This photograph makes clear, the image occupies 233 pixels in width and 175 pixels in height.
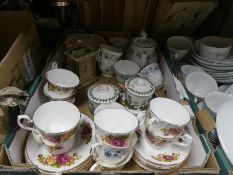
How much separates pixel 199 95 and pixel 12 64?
592 millimetres

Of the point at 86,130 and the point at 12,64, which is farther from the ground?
the point at 12,64

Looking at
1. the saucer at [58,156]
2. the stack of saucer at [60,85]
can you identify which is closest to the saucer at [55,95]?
the stack of saucer at [60,85]

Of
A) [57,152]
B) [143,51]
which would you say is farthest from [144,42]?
[57,152]

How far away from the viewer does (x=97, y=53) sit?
83 centimetres

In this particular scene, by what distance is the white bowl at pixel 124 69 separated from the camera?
82 centimetres

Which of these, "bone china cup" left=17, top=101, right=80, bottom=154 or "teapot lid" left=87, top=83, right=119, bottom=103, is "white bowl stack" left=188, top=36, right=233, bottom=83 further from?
"bone china cup" left=17, top=101, right=80, bottom=154

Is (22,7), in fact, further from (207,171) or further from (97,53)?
(207,171)

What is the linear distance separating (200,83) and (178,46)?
0.17 metres

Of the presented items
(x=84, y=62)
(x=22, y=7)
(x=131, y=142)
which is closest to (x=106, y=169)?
(x=131, y=142)

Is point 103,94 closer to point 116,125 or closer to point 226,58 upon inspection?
point 116,125

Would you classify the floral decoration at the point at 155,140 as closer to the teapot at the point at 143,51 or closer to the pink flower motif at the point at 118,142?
the pink flower motif at the point at 118,142

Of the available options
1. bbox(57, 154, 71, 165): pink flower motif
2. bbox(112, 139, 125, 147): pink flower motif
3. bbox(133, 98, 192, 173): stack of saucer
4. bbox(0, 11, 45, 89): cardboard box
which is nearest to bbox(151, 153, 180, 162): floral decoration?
bbox(133, 98, 192, 173): stack of saucer

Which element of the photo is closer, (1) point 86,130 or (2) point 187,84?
(1) point 86,130

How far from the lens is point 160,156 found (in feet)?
2.00
